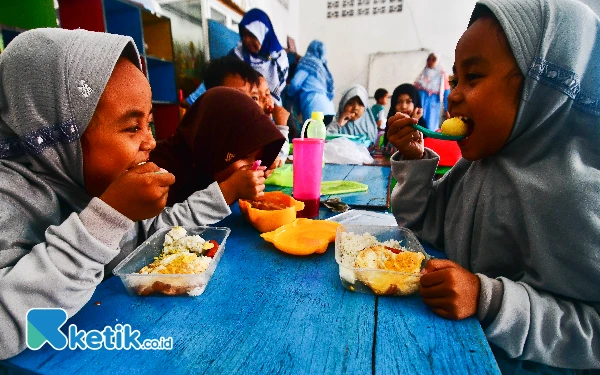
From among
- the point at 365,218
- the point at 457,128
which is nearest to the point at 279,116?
the point at 365,218

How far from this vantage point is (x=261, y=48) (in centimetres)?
356

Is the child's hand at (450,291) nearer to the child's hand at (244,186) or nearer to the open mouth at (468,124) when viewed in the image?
the open mouth at (468,124)

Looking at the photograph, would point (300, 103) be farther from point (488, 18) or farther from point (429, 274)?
point (429, 274)

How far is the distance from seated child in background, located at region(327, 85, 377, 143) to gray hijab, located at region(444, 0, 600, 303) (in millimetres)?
3266

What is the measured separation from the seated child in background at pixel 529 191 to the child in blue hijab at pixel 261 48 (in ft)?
9.23

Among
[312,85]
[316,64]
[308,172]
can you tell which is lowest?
[308,172]

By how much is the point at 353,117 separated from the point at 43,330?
3.97 m

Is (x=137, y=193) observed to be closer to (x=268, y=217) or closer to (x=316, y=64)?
(x=268, y=217)

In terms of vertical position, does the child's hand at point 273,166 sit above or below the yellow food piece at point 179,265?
below

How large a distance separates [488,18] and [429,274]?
0.65m

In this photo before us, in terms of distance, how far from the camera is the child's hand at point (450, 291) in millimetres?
566

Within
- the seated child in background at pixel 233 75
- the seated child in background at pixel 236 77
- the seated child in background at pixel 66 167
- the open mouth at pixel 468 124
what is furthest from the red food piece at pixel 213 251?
the seated child in background at pixel 233 75

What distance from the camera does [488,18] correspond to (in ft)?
2.58

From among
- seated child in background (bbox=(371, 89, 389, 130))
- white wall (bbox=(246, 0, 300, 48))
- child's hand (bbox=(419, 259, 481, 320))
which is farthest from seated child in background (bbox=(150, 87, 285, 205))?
seated child in background (bbox=(371, 89, 389, 130))
